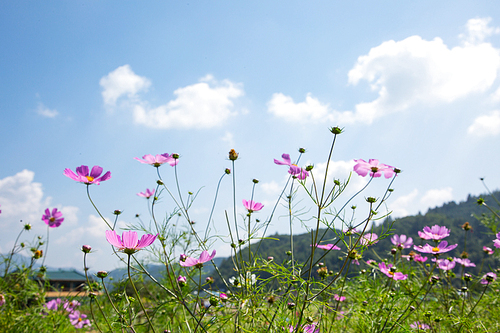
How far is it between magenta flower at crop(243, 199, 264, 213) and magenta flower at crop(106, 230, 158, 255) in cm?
66

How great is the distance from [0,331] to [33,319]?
0.81 ft

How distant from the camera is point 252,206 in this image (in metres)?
1.55

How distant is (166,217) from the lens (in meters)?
1.76

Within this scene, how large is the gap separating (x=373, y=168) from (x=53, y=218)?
9.37 feet

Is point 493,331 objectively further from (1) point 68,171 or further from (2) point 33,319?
(2) point 33,319

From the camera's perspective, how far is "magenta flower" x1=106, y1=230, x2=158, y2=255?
0.89m

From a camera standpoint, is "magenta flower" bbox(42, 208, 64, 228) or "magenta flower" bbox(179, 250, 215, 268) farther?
"magenta flower" bbox(42, 208, 64, 228)

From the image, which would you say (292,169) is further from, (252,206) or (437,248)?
(437,248)

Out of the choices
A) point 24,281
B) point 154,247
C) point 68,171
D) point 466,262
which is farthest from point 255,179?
point 24,281

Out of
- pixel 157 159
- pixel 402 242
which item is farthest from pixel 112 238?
pixel 402 242

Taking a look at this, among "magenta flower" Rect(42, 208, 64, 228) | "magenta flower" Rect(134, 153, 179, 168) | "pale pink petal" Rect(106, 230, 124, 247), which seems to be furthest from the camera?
"magenta flower" Rect(42, 208, 64, 228)

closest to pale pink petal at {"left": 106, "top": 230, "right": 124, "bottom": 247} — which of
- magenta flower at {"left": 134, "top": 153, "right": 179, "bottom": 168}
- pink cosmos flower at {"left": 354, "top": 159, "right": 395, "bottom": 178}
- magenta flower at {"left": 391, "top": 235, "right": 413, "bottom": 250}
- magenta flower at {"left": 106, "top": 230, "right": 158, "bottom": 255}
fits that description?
magenta flower at {"left": 106, "top": 230, "right": 158, "bottom": 255}

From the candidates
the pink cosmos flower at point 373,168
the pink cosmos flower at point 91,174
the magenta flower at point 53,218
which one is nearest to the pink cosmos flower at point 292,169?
the pink cosmos flower at point 373,168

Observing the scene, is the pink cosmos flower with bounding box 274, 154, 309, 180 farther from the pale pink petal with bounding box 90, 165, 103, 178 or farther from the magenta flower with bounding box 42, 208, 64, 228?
the magenta flower with bounding box 42, 208, 64, 228
